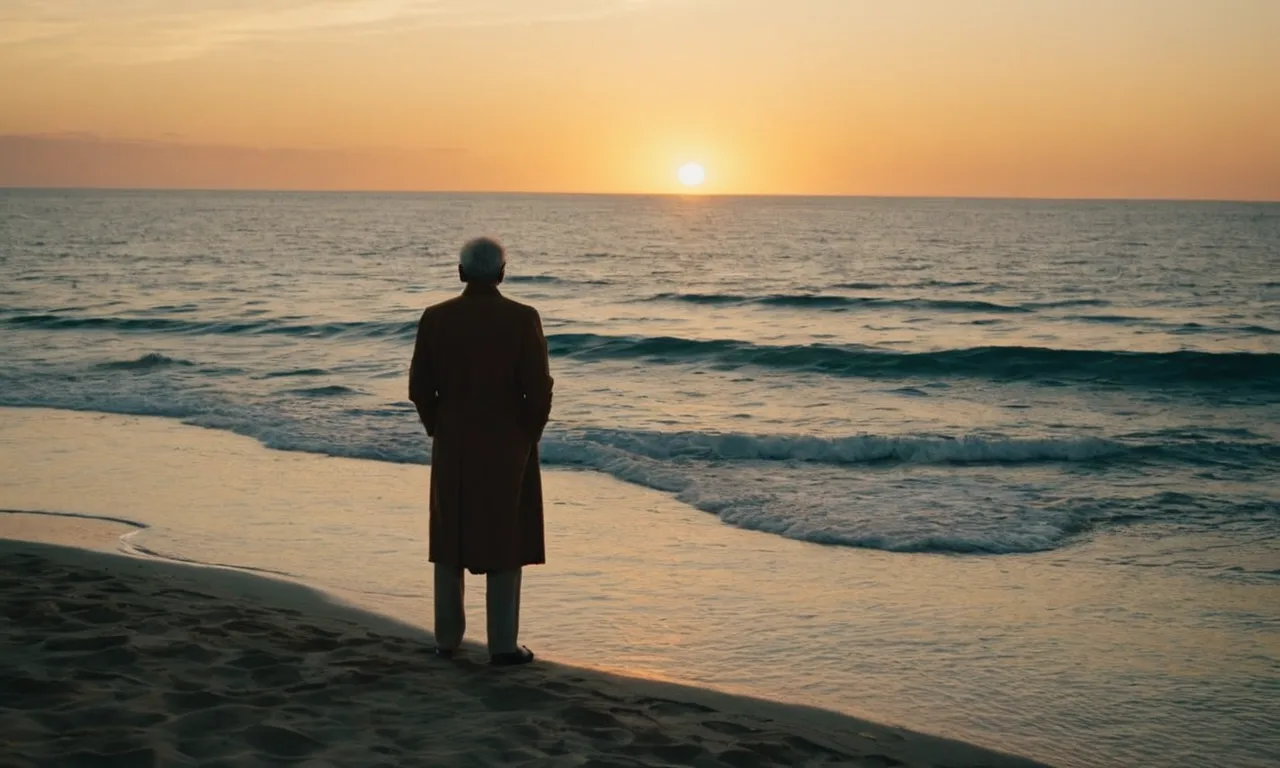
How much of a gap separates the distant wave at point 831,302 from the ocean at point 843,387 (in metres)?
0.20

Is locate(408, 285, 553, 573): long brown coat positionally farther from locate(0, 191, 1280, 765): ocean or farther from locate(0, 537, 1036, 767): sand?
locate(0, 191, 1280, 765): ocean

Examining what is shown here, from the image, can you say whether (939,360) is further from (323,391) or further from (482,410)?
(482,410)

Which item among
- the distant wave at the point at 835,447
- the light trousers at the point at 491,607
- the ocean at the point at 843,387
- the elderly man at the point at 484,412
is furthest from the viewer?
the distant wave at the point at 835,447

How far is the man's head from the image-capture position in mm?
5105

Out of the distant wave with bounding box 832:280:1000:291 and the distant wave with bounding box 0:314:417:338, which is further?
the distant wave with bounding box 832:280:1000:291

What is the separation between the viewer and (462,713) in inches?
179

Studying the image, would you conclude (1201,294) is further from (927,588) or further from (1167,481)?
(927,588)

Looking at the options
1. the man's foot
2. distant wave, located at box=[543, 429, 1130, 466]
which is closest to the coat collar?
the man's foot

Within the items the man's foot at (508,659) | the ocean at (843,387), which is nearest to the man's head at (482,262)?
the man's foot at (508,659)

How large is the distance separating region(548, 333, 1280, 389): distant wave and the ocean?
0.29 feet

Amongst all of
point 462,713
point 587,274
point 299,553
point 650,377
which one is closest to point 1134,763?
point 462,713

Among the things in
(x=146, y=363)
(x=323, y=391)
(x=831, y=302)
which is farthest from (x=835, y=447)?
(x=831, y=302)

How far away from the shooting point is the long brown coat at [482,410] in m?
5.09

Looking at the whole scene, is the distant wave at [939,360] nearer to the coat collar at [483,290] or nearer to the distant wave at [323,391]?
the distant wave at [323,391]
